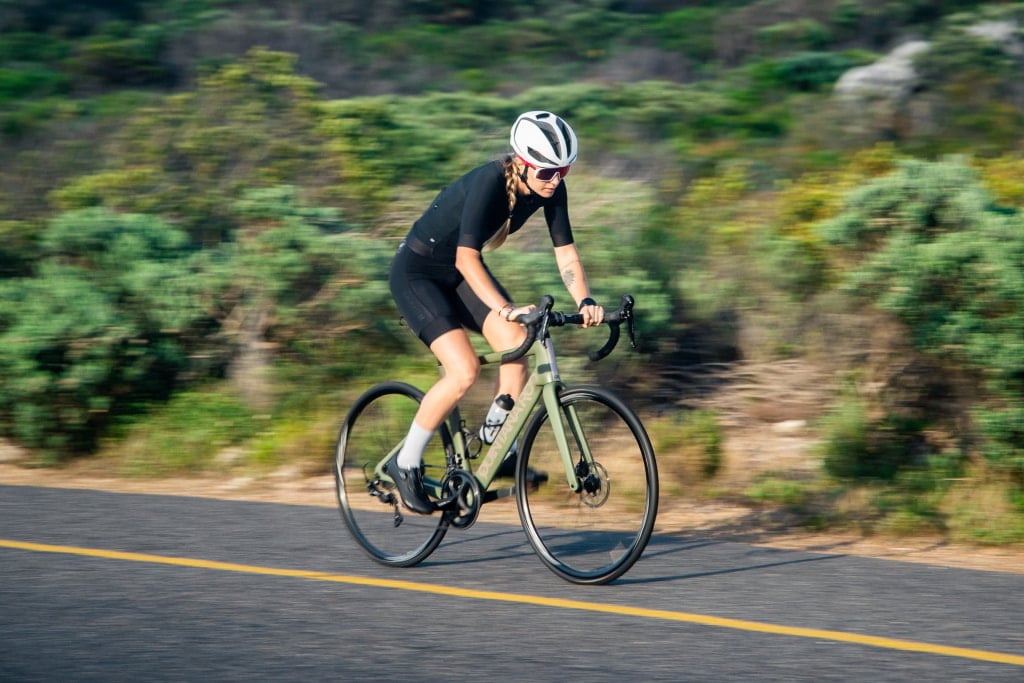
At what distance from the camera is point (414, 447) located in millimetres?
6457

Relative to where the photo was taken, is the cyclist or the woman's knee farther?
the woman's knee

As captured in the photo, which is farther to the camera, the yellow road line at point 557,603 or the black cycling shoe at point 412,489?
the black cycling shoe at point 412,489

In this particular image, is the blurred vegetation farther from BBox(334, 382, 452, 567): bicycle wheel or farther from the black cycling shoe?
the black cycling shoe

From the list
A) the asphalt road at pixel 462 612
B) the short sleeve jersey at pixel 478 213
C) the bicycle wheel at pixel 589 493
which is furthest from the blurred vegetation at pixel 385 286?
the short sleeve jersey at pixel 478 213

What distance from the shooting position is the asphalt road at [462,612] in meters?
4.88

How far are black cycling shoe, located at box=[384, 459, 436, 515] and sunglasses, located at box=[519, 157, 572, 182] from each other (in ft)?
5.17

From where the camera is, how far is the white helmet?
232 inches

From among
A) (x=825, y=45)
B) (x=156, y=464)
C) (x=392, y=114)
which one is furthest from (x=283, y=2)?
(x=156, y=464)

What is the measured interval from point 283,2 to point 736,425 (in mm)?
19629

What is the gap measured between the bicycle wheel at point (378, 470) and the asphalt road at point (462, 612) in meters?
0.13

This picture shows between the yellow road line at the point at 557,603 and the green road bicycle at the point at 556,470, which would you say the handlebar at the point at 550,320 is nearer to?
the green road bicycle at the point at 556,470

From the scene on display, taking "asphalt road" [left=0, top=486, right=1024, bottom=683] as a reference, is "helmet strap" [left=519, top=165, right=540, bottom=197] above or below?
above

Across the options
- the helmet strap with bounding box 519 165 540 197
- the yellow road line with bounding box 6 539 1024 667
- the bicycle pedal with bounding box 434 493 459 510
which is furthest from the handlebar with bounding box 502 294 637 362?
the yellow road line with bounding box 6 539 1024 667

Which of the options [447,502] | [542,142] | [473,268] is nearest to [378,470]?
[447,502]
